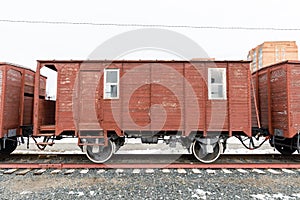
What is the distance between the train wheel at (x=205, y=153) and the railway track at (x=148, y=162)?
0.76 ft

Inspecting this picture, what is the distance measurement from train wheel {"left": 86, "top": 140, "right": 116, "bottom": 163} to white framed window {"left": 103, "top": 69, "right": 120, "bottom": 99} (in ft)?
6.02

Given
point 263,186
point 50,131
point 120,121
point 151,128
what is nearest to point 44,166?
point 50,131

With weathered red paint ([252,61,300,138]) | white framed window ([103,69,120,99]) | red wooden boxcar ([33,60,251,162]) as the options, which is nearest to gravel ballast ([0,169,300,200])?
red wooden boxcar ([33,60,251,162])

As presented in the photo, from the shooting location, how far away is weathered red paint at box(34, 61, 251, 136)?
6957mm

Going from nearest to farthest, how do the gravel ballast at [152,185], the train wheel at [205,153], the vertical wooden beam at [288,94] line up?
1. the gravel ballast at [152,185]
2. the vertical wooden beam at [288,94]
3. the train wheel at [205,153]

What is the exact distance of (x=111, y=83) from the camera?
7.18 metres

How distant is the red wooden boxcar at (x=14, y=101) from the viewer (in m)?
6.94

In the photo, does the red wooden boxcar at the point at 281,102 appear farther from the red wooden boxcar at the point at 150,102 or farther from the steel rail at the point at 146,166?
the red wooden boxcar at the point at 150,102

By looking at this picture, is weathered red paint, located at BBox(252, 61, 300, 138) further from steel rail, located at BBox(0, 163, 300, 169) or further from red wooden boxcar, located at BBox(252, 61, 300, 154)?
steel rail, located at BBox(0, 163, 300, 169)

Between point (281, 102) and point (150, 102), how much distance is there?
5.20 meters

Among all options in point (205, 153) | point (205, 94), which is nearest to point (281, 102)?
point (205, 94)

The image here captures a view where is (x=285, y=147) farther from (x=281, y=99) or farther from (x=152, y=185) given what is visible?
(x=152, y=185)

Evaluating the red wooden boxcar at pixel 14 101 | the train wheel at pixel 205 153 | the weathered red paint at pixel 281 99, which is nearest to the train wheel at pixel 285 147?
the weathered red paint at pixel 281 99

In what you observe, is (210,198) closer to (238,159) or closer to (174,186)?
(174,186)
